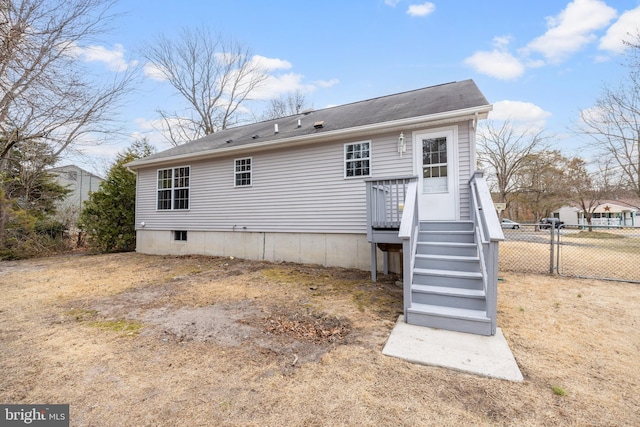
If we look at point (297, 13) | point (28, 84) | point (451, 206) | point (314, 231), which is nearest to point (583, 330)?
point (451, 206)

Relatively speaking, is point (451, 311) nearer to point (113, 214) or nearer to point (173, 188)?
point (173, 188)

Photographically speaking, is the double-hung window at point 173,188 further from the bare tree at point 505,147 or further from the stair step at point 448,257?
the bare tree at point 505,147

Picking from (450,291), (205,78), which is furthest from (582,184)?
(205,78)

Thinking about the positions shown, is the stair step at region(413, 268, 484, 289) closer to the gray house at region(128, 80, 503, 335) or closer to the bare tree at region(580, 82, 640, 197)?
the gray house at region(128, 80, 503, 335)

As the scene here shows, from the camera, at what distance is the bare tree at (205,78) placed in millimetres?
18781

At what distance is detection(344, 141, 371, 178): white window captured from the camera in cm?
682

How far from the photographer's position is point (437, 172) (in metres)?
6.05

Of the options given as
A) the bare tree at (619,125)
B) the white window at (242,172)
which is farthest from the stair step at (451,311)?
the bare tree at (619,125)

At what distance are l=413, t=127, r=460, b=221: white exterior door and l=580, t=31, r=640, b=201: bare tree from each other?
46.0ft

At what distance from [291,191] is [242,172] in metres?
1.94

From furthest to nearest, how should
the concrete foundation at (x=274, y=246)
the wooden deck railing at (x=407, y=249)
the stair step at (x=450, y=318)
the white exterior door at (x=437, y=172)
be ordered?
the concrete foundation at (x=274, y=246) < the white exterior door at (x=437, y=172) < the wooden deck railing at (x=407, y=249) < the stair step at (x=450, y=318)

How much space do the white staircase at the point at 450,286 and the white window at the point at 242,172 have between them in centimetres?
567

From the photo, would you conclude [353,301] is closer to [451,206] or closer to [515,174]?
[451,206]

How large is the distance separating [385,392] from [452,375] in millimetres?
717
